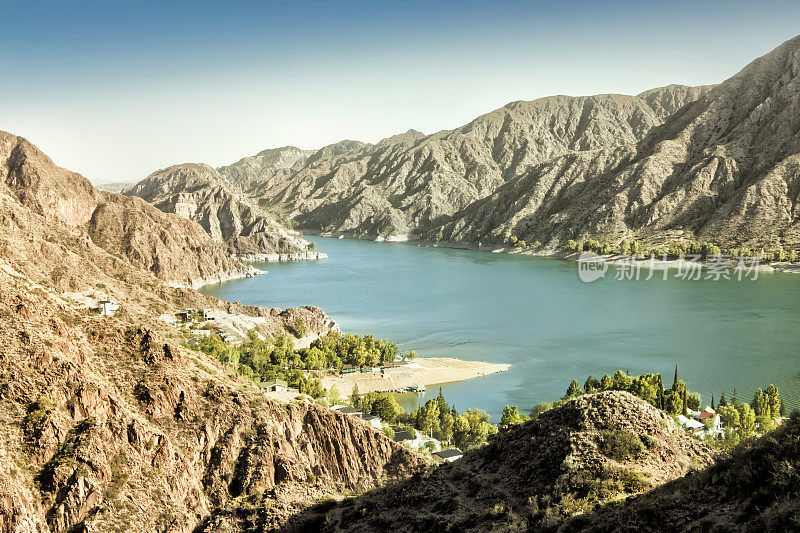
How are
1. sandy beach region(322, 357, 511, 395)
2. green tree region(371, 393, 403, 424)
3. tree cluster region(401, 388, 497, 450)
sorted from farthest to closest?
sandy beach region(322, 357, 511, 395), green tree region(371, 393, 403, 424), tree cluster region(401, 388, 497, 450)

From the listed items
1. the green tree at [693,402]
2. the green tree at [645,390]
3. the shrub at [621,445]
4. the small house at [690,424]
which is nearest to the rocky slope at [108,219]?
the green tree at [645,390]

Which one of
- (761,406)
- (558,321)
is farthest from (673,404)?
(558,321)

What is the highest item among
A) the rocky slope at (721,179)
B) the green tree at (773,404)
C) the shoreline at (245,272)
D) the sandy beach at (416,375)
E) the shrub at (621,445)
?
the rocky slope at (721,179)

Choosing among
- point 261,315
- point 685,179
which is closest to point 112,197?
point 261,315

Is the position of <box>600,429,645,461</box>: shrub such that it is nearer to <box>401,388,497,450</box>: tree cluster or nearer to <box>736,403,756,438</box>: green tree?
<box>401,388,497,450</box>: tree cluster

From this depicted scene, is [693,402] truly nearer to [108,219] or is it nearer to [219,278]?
[108,219]

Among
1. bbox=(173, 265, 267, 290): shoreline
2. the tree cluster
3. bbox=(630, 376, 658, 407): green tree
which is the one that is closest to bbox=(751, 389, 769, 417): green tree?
bbox=(630, 376, 658, 407): green tree

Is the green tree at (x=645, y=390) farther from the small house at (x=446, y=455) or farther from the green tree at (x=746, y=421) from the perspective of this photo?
the small house at (x=446, y=455)
